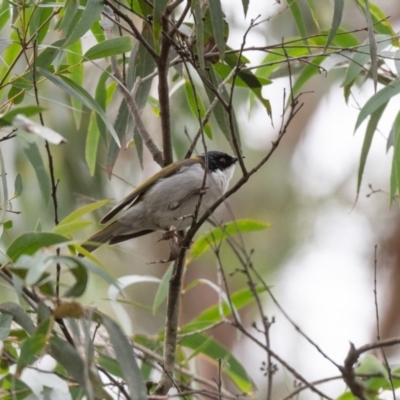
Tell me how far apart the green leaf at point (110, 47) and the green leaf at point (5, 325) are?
38.8 inches

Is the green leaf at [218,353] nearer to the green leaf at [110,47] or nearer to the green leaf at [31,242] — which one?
the green leaf at [110,47]


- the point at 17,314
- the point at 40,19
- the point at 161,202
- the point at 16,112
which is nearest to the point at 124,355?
the point at 17,314

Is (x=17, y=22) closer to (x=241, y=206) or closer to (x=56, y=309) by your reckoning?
(x=56, y=309)

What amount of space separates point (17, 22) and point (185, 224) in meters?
1.14

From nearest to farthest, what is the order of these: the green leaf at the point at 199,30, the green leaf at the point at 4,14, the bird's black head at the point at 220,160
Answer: the green leaf at the point at 199,30
the green leaf at the point at 4,14
the bird's black head at the point at 220,160

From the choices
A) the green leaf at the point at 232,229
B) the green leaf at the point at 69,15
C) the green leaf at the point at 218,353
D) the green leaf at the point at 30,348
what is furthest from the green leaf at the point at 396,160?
the green leaf at the point at 30,348

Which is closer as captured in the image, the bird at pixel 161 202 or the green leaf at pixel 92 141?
the green leaf at pixel 92 141

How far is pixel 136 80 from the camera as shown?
2887 millimetres

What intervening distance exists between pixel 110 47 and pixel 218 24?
447mm

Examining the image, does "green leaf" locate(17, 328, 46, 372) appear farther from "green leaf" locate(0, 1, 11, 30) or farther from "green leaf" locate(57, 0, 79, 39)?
"green leaf" locate(0, 1, 11, 30)

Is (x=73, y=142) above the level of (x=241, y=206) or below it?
above

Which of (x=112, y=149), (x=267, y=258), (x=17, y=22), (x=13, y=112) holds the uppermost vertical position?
(x=17, y=22)

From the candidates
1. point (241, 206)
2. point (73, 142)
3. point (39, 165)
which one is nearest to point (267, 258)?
point (241, 206)

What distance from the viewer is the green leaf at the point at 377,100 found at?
275 centimetres
